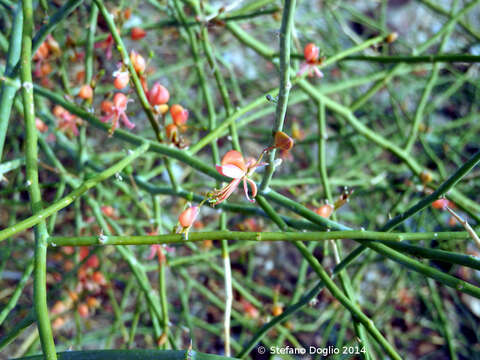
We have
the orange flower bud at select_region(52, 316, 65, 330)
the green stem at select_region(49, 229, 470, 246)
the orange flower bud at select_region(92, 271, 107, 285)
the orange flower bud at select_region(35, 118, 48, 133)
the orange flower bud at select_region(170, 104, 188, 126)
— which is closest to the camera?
the green stem at select_region(49, 229, 470, 246)

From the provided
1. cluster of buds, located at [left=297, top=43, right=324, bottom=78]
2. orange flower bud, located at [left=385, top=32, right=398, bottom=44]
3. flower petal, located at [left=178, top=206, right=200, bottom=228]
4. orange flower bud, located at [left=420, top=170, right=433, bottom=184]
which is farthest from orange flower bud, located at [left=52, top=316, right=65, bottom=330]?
orange flower bud, located at [left=385, top=32, right=398, bottom=44]

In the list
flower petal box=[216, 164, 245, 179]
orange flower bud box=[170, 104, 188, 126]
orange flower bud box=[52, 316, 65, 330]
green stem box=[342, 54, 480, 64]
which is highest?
green stem box=[342, 54, 480, 64]

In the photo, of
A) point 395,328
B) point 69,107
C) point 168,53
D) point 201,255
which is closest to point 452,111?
point 395,328

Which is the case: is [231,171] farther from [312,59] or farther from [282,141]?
[312,59]

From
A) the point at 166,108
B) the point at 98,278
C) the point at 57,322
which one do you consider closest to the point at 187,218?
the point at 166,108

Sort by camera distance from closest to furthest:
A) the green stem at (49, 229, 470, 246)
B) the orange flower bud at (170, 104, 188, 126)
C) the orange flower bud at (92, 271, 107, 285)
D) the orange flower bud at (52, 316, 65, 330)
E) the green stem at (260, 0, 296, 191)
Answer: the green stem at (260, 0, 296, 191), the green stem at (49, 229, 470, 246), the orange flower bud at (170, 104, 188, 126), the orange flower bud at (92, 271, 107, 285), the orange flower bud at (52, 316, 65, 330)

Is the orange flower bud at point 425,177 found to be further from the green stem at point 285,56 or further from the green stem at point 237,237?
the green stem at point 285,56

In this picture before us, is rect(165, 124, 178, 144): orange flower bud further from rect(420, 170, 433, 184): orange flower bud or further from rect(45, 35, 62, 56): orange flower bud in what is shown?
rect(420, 170, 433, 184): orange flower bud
